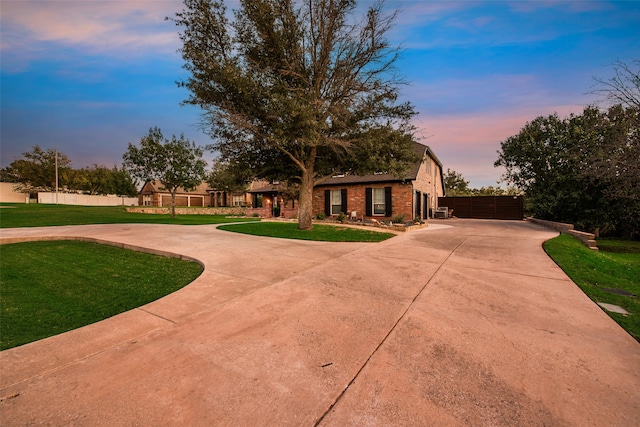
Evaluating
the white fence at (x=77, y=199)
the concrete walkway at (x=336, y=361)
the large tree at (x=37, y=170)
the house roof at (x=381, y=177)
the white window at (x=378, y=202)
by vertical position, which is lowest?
the concrete walkway at (x=336, y=361)

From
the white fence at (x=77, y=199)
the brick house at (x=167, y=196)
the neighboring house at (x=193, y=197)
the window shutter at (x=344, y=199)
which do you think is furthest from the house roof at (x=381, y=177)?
the white fence at (x=77, y=199)

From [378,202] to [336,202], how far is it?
11.2ft

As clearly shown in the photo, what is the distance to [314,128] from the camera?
8961 millimetres

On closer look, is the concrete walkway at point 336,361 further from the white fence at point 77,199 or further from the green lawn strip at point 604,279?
the white fence at point 77,199

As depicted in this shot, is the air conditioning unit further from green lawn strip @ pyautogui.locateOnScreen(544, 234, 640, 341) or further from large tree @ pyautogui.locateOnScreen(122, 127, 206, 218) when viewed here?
large tree @ pyautogui.locateOnScreen(122, 127, 206, 218)

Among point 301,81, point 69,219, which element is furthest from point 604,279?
point 69,219

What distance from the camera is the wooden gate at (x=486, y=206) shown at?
68.9 ft

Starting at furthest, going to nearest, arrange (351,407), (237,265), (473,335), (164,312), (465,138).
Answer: (465,138)
(237,265)
(164,312)
(473,335)
(351,407)

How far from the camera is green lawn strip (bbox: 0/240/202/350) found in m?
3.01

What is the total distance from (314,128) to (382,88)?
4079 millimetres

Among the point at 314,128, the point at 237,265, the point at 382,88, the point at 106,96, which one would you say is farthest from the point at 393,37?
the point at 106,96

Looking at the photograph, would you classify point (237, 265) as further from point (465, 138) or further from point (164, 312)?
point (465, 138)

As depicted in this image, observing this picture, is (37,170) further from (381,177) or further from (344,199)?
(381,177)

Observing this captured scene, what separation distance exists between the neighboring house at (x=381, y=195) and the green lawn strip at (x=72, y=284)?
12952 mm
